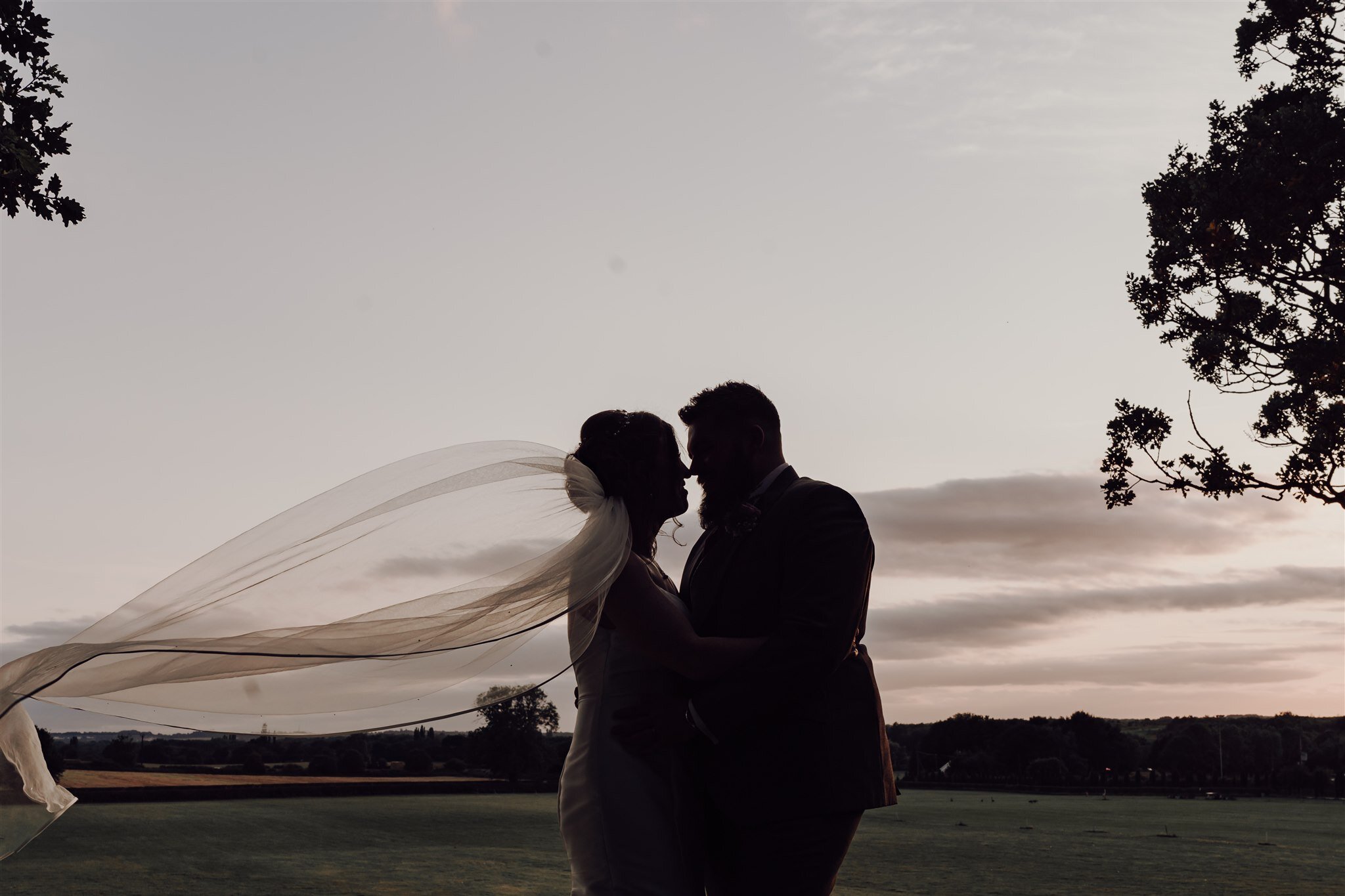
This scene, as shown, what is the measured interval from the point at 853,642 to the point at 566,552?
1.06 metres

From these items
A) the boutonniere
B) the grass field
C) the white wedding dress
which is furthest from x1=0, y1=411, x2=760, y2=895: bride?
the grass field

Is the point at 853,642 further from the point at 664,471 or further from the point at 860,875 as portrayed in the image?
the point at 860,875

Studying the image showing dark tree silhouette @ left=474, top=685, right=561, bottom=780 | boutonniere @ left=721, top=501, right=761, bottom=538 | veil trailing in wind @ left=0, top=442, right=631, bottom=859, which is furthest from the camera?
dark tree silhouette @ left=474, top=685, right=561, bottom=780

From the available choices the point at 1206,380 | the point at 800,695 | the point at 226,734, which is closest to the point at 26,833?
the point at 226,734

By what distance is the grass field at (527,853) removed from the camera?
2600 cm

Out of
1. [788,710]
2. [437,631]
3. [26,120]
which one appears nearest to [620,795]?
[788,710]

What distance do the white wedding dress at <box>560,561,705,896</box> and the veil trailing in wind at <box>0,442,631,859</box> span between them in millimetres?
168

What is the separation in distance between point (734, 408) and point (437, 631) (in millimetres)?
1374

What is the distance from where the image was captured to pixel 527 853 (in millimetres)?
36500

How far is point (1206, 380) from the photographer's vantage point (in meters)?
14.7

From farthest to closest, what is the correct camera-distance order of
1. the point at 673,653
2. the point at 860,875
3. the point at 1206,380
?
1. the point at 860,875
2. the point at 1206,380
3. the point at 673,653

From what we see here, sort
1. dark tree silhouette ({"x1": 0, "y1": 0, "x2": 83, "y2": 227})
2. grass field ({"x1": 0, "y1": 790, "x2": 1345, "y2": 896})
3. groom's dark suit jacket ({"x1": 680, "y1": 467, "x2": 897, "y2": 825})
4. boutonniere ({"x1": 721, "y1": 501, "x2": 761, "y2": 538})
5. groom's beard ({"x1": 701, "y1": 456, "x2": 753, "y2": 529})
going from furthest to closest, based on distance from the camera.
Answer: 1. grass field ({"x1": 0, "y1": 790, "x2": 1345, "y2": 896})
2. dark tree silhouette ({"x1": 0, "y1": 0, "x2": 83, "y2": 227})
3. groom's beard ({"x1": 701, "y1": 456, "x2": 753, "y2": 529})
4. boutonniere ({"x1": 721, "y1": 501, "x2": 761, "y2": 538})
5. groom's dark suit jacket ({"x1": 680, "y1": 467, "x2": 897, "y2": 825})

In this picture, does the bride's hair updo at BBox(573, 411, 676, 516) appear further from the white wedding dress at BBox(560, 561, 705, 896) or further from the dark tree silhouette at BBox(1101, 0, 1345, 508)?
the dark tree silhouette at BBox(1101, 0, 1345, 508)

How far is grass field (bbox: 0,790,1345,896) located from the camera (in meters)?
26.0
